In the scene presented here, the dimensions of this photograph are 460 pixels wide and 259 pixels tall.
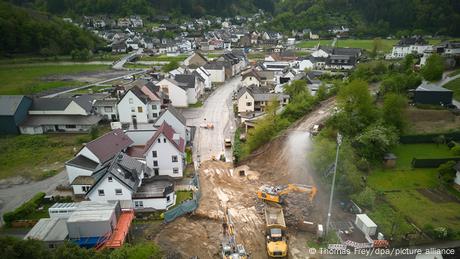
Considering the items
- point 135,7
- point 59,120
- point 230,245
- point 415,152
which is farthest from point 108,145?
point 135,7

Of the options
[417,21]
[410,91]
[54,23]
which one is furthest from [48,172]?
[417,21]

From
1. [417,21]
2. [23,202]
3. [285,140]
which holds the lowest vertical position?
[23,202]

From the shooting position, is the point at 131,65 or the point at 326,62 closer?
the point at 326,62

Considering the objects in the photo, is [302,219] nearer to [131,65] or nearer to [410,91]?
[410,91]

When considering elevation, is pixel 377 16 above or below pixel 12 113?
above

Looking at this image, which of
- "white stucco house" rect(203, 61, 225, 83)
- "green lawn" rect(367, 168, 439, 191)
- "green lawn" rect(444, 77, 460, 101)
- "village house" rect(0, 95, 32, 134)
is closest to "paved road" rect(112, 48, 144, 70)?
"white stucco house" rect(203, 61, 225, 83)

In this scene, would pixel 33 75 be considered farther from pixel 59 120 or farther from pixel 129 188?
pixel 129 188
